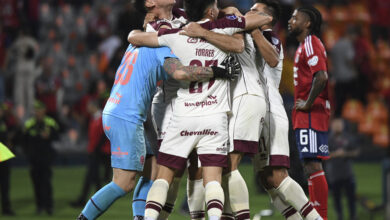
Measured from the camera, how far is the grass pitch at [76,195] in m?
12.9

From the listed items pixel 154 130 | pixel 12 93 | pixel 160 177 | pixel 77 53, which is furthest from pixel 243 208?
pixel 77 53

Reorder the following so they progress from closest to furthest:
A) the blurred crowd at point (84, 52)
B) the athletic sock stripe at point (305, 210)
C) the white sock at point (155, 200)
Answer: the white sock at point (155, 200) → the athletic sock stripe at point (305, 210) → the blurred crowd at point (84, 52)

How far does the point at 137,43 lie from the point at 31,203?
745cm

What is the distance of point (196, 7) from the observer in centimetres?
738

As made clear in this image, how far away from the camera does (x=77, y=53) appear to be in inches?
783

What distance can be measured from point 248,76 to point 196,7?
0.83 meters

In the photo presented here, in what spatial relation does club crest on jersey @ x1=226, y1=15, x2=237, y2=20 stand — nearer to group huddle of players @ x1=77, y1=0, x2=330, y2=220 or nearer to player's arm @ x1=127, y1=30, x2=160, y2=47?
group huddle of players @ x1=77, y1=0, x2=330, y2=220

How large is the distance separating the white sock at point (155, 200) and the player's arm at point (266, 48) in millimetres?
1556

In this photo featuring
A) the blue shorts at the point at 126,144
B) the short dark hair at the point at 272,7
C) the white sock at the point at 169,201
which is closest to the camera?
the blue shorts at the point at 126,144

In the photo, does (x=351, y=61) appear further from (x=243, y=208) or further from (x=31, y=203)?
(x=243, y=208)

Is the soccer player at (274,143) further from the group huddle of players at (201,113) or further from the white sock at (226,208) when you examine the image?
the white sock at (226,208)

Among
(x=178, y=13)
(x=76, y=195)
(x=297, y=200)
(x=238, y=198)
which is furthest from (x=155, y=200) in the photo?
(x=76, y=195)

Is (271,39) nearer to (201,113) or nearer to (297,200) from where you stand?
(201,113)

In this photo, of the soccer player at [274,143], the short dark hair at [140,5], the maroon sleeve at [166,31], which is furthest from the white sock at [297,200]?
the short dark hair at [140,5]
